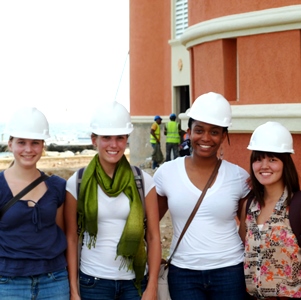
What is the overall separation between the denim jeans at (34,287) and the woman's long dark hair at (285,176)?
4.59ft

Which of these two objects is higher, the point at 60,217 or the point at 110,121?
the point at 110,121

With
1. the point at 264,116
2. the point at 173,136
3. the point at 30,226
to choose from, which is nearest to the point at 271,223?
the point at 30,226

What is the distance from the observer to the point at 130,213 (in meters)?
3.80

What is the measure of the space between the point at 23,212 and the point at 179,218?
1.03 m

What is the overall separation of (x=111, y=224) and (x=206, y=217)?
24.7 inches

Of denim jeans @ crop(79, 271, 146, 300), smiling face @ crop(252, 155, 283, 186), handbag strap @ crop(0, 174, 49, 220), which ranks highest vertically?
smiling face @ crop(252, 155, 283, 186)

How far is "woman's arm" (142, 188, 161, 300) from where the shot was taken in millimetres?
3947

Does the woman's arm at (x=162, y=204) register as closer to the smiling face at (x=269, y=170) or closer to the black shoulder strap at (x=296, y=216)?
the smiling face at (x=269, y=170)

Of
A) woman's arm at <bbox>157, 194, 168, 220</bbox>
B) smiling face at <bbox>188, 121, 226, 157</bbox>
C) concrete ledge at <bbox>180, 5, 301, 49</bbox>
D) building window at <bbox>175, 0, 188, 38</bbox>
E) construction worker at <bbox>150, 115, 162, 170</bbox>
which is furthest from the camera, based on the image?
building window at <bbox>175, 0, 188, 38</bbox>

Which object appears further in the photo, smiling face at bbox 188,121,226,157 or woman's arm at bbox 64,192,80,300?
smiling face at bbox 188,121,226,157

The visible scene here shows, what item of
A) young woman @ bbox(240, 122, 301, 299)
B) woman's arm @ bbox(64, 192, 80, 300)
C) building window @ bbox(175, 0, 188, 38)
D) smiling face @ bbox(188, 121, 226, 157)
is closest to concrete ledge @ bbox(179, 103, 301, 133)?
young woman @ bbox(240, 122, 301, 299)

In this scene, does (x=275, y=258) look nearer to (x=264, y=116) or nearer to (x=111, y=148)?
(x=111, y=148)

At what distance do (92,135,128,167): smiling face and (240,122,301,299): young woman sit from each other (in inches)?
34.9

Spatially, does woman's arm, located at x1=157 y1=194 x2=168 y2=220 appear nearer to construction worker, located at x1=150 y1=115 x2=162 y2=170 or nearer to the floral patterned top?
the floral patterned top
